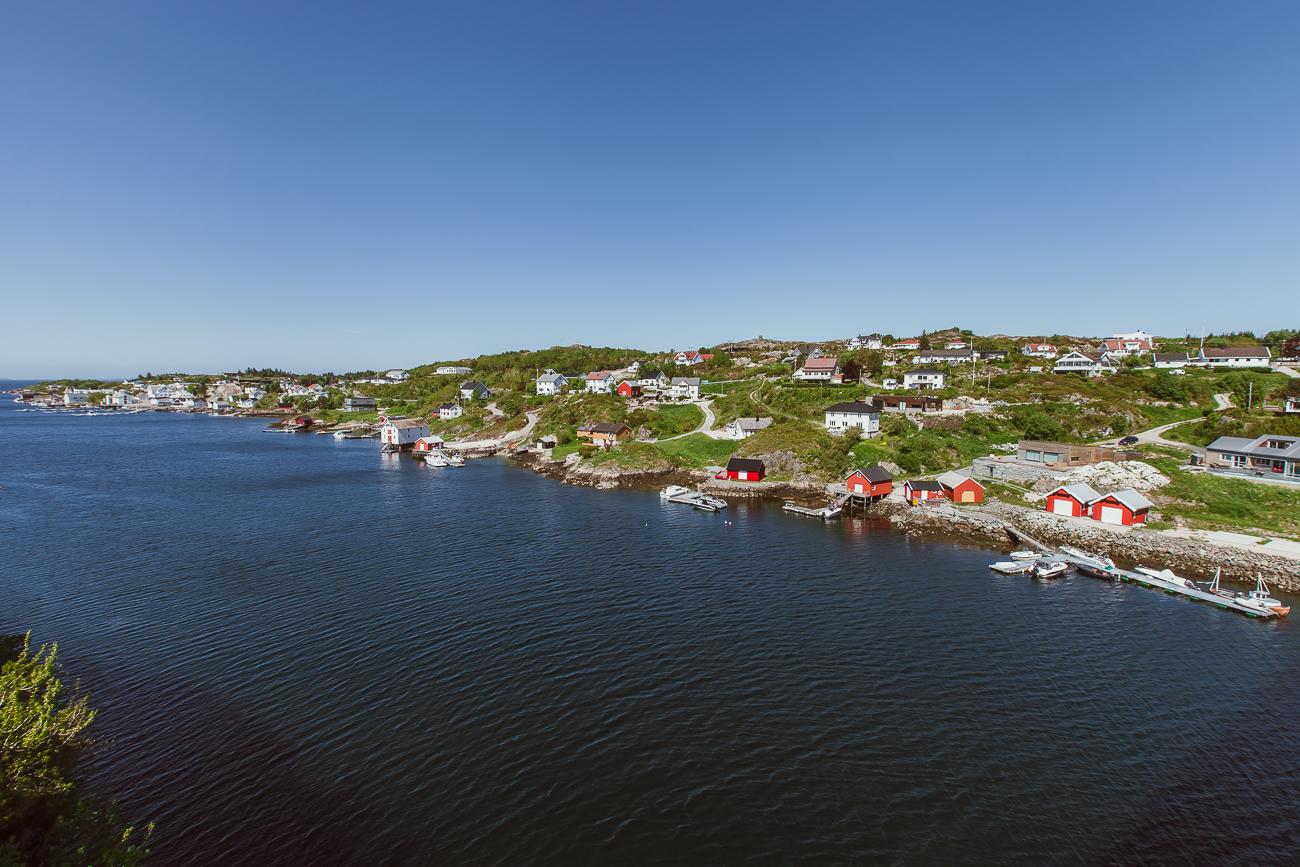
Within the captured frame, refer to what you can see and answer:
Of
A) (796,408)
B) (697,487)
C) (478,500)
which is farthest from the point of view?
(796,408)

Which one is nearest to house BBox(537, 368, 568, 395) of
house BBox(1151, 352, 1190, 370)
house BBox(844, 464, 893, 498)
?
house BBox(844, 464, 893, 498)

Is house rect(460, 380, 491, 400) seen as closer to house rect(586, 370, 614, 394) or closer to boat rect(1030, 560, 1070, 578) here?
house rect(586, 370, 614, 394)

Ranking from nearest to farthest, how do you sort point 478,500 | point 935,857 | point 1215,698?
point 935,857 < point 1215,698 < point 478,500

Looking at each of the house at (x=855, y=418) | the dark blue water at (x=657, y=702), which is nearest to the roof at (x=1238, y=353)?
the house at (x=855, y=418)

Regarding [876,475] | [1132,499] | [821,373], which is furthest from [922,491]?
[821,373]

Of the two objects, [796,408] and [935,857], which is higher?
[796,408]

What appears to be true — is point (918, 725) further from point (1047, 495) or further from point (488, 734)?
point (1047, 495)

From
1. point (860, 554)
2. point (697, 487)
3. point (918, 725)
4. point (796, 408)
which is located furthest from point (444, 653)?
point (796, 408)
